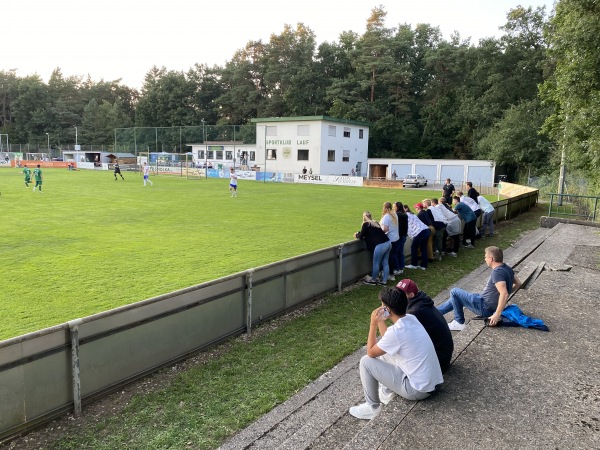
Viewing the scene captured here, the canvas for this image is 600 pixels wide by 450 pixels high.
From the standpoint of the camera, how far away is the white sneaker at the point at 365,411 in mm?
4457

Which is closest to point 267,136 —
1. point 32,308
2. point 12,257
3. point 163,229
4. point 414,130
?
point 414,130

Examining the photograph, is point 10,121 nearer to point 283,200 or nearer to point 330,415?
point 283,200

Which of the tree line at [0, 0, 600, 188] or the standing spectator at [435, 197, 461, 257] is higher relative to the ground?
the tree line at [0, 0, 600, 188]

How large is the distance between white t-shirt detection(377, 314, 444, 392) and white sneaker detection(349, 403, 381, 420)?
1.77 ft

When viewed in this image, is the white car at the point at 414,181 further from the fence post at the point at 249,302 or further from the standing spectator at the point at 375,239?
the fence post at the point at 249,302

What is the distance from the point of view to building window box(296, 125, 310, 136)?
52.3 meters

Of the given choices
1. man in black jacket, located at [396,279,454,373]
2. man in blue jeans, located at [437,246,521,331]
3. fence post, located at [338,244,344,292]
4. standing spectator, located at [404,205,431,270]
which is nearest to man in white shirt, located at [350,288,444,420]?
man in black jacket, located at [396,279,454,373]

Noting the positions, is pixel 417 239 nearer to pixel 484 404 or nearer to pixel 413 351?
pixel 484 404

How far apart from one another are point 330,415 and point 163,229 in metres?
11.7

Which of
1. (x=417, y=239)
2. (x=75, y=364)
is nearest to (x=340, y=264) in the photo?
(x=417, y=239)

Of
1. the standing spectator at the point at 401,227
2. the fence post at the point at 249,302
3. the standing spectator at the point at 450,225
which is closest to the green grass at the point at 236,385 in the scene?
the fence post at the point at 249,302

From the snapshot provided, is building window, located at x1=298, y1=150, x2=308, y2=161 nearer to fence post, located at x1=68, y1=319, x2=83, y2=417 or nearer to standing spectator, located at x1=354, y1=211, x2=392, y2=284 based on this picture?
standing spectator, located at x1=354, y1=211, x2=392, y2=284

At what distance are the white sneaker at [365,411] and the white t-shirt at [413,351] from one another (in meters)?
0.54

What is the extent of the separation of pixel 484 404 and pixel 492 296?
2.45 meters
